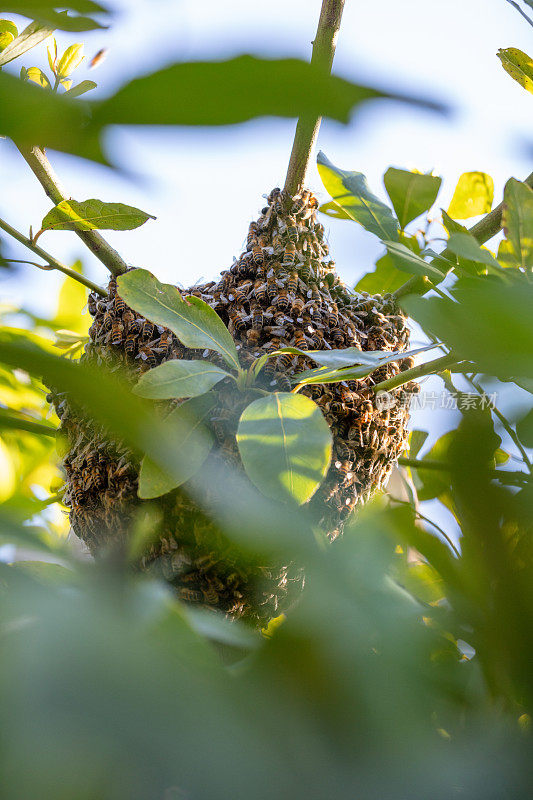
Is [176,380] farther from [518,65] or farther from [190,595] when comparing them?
[518,65]

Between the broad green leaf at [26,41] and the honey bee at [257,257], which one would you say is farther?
the honey bee at [257,257]

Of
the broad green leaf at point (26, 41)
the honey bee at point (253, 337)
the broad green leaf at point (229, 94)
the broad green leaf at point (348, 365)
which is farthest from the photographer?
the honey bee at point (253, 337)

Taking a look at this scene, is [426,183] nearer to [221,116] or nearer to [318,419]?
[318,419]

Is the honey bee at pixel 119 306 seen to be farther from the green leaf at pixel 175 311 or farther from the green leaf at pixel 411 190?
the green leaf at pixel 411 190

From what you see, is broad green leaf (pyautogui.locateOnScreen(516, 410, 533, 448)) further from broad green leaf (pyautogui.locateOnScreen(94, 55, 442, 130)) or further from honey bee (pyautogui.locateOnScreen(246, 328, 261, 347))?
honey bee (pyautogui.locateOnScreen(246, 328, 261, 347))

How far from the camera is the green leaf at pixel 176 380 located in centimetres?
34

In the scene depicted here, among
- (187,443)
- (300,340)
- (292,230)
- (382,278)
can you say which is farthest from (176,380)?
(382,278)

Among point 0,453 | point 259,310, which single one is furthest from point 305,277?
point 0,453

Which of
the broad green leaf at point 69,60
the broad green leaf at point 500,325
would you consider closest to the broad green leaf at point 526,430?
the broad green leaf at point 500,325

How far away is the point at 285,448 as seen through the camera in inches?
11.6

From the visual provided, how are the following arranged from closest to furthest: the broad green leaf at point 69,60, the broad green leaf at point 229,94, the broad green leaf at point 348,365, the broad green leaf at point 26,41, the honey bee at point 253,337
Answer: the broad green leaf at point 229,94 → the broad green leaf at point 26,41 → the broad green leaf at point 348,365 → the honey bee at point 253,337 → the broad green leaf at point 69,60

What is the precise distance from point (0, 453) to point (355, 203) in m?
0.44

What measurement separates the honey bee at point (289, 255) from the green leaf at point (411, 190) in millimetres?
101

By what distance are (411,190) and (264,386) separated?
24 cm
